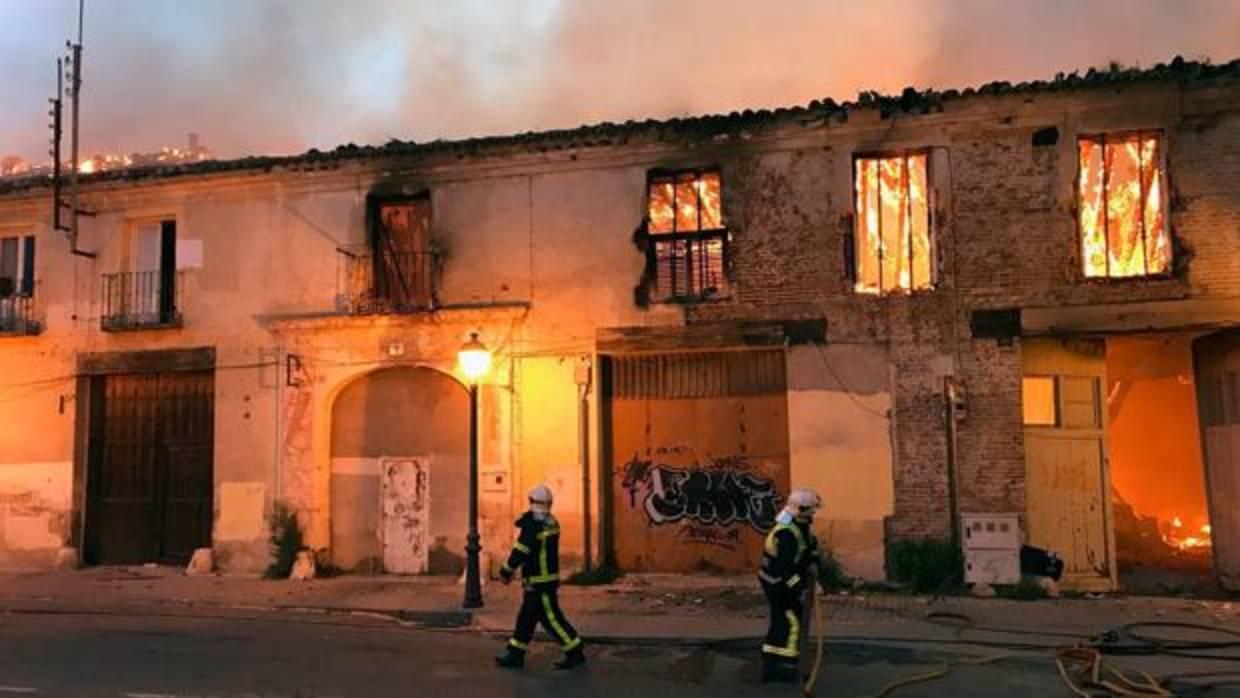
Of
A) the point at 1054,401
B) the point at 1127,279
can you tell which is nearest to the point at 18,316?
the point at 1054,401

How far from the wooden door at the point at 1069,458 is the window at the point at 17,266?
16.8 m

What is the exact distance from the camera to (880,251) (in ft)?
50.4

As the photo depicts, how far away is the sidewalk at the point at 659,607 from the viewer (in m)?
11.5

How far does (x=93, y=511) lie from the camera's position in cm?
1839

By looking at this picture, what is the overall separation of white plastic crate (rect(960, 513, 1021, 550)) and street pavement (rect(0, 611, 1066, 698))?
4144mm

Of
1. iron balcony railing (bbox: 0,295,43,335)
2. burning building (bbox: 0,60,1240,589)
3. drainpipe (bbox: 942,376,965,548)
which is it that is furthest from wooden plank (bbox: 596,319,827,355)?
iron balcony railing (bbox: 0,295,43,335)

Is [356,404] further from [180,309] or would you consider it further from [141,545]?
[141,545]

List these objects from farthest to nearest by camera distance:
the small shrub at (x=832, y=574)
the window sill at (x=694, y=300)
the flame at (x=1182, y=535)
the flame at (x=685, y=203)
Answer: the flame at (x=1182, y=535) < the flame at (x=685, y=203) < the window sill at (x=694, y=300) < the small shrub at (x=832, y=574)

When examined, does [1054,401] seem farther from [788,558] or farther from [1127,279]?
[788,558]

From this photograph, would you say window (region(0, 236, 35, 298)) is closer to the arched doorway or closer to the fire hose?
the arched doorway

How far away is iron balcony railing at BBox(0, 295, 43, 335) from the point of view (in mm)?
18531

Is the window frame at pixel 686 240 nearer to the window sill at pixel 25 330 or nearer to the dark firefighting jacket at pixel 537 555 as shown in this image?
the dark firefighting jacket at pixel 537 555

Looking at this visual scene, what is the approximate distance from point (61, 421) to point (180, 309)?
119 inches

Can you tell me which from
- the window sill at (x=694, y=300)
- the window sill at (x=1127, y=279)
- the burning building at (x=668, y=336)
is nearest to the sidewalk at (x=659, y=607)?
the burning building at (x=668, y=336)
